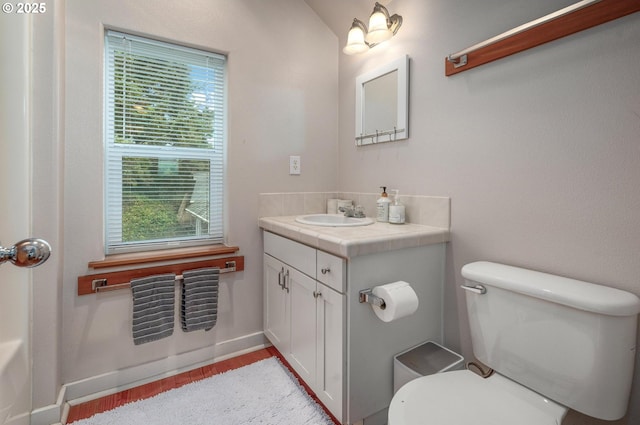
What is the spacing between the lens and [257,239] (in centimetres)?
195

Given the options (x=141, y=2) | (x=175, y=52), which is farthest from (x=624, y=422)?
(x=141, y=2)

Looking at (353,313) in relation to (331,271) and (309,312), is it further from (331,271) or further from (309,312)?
(309,312)

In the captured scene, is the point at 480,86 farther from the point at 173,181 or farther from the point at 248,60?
the point at 173,181

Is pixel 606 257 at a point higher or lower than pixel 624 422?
higher

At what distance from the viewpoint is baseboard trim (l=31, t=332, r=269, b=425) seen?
136cm

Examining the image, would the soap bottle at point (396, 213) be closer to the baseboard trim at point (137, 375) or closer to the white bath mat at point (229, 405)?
the white bath mat at point (229, 405)

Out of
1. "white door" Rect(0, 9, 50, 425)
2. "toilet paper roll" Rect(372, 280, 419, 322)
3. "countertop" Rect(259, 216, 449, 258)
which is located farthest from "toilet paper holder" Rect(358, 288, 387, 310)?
"white door" Rect(0, 9, 50, 425)

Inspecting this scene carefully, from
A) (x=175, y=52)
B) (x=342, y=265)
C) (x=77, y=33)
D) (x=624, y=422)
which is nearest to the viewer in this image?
(x=624, y=422)

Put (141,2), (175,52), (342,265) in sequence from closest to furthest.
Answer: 1. (342,265)
2. (141,2)
3. (175,52)

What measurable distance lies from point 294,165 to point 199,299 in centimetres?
102

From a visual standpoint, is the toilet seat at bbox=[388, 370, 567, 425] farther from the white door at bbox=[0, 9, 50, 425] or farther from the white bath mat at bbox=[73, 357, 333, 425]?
the white door at bbox=[0, 9, 50, 425]

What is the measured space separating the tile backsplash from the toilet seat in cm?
69

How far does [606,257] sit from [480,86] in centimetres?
81

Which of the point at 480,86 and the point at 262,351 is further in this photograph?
the point at 262,351
